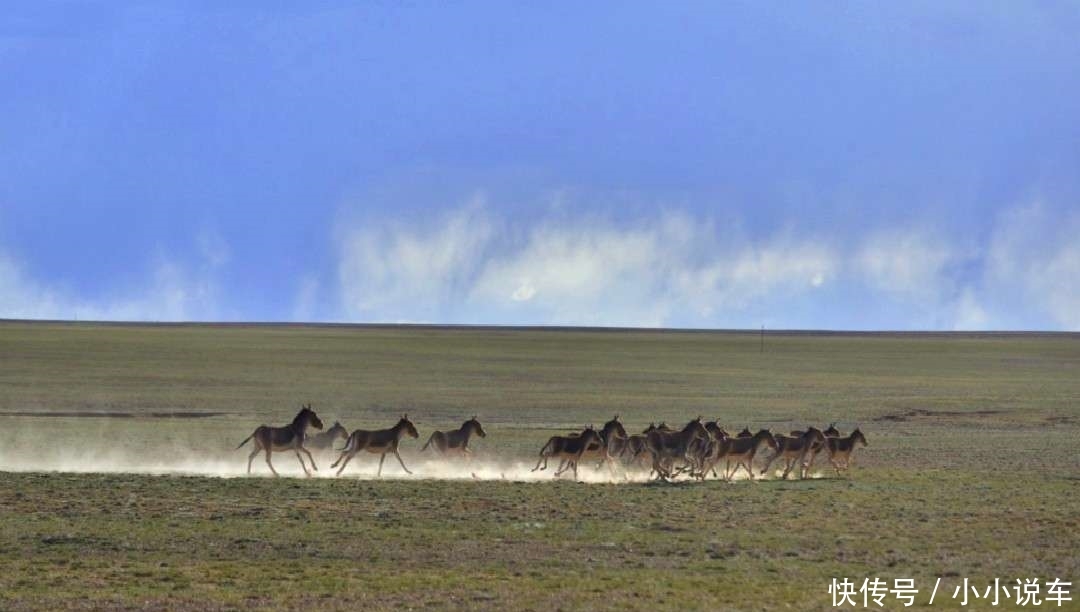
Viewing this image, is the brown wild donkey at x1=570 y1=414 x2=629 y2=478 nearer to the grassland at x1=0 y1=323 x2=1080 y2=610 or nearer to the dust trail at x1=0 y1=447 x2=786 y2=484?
the dust trail at x1=0 y1=447 x2=786 y2=484

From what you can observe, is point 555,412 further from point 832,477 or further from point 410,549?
point 410,549

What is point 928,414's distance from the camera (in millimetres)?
49938

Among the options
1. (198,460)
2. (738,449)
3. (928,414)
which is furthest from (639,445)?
(928,414)

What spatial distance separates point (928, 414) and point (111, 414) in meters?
25.9

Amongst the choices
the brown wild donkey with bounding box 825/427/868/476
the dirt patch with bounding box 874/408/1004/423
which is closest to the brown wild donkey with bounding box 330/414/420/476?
the brown wild donkey with bounding box 825/427/868/476

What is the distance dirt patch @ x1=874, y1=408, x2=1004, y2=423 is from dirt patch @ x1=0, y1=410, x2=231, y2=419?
68.7 ft

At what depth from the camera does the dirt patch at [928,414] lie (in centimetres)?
4834

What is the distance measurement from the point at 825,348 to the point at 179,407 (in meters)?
79.0

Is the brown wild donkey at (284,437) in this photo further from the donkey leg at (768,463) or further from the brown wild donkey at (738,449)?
the donkey leg at (768,463)

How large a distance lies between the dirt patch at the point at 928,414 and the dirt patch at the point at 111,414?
68.7ft

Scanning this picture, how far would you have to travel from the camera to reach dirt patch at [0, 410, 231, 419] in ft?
145

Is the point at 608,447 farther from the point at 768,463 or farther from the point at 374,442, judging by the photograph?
the point at 374,442

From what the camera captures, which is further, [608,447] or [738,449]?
[608,447]

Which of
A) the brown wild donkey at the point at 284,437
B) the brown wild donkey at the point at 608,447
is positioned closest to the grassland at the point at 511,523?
the brown wild donkey at the point at 284,437
